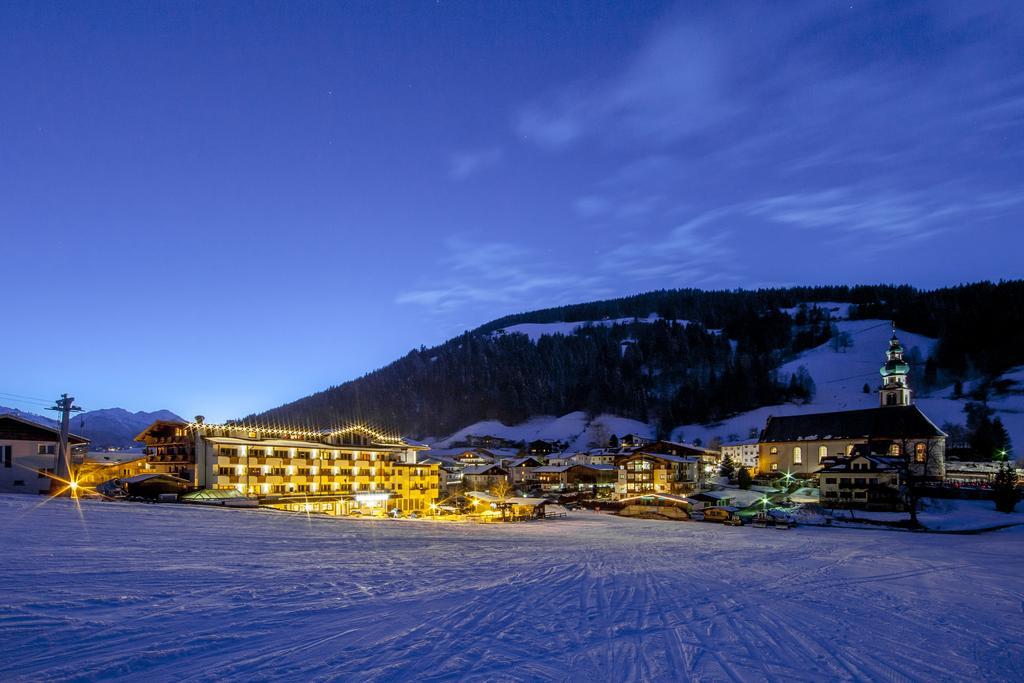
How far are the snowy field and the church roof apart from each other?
5166cm

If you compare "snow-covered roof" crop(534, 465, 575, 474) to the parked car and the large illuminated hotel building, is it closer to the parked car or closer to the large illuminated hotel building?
the large illuminated hotel building

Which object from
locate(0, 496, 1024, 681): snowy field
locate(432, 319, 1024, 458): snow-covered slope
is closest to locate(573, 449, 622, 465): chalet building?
locate(432, 319, 1024, 458): snow-covered slope

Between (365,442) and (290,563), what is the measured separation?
156 feet

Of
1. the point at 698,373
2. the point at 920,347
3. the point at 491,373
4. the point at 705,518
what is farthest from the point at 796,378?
the point at 705,518

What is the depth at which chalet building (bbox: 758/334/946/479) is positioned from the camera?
2662 inches

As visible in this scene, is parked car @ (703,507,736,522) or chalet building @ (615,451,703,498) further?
chalet building @ (615,451,703,498)

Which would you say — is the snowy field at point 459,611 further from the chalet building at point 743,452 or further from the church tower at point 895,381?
the chalet building at point 743,452

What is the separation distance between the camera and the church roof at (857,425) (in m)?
69.5

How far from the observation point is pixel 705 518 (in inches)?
1813

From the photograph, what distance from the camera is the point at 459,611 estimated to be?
12.4 metres

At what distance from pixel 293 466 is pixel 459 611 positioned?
42.2 metres

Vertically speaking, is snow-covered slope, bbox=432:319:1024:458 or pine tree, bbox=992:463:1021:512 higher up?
snow-covered slope, bbox=432:319:1024:458

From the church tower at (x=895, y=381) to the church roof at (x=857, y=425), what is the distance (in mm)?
7538

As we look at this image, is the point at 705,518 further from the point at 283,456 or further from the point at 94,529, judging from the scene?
the point at 94,529
